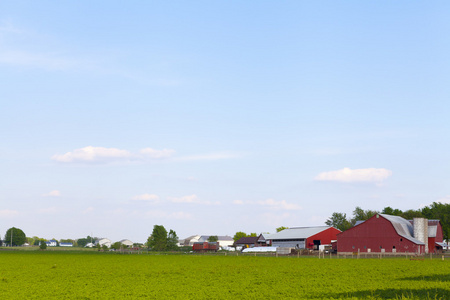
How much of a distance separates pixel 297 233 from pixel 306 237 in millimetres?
6852

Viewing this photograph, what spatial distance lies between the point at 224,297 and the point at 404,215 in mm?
126940

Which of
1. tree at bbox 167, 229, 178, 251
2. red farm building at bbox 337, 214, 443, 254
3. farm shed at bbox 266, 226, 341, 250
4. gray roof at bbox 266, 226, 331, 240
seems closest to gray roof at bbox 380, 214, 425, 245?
red farm building at bbox 337, 214, 443, 254

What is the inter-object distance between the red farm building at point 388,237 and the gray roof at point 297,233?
21.0 m

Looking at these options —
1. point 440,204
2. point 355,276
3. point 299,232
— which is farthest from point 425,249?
point 355,276

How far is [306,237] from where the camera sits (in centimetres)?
11638

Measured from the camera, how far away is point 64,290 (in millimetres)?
30047

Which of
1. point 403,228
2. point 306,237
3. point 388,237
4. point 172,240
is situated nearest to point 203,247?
point 172,240

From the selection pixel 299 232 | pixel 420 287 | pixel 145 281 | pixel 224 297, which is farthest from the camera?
pixel 299 232

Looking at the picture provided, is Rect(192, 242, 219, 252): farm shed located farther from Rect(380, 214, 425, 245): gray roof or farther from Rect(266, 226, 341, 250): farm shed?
Rect(380, 214, 425, 245): gray roof

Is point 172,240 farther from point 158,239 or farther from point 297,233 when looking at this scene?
point 297,233

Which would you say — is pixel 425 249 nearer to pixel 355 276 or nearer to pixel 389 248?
pixel 389 248

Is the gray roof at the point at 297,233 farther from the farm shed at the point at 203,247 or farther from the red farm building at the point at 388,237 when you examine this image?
the red farm building at the point at 388,237

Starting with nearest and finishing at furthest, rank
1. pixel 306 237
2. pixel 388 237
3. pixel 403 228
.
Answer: pixel 388 237 < pixel 403 228 < pixel 306 237

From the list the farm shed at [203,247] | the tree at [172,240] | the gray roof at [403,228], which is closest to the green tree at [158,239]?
the tree at [172,240]
